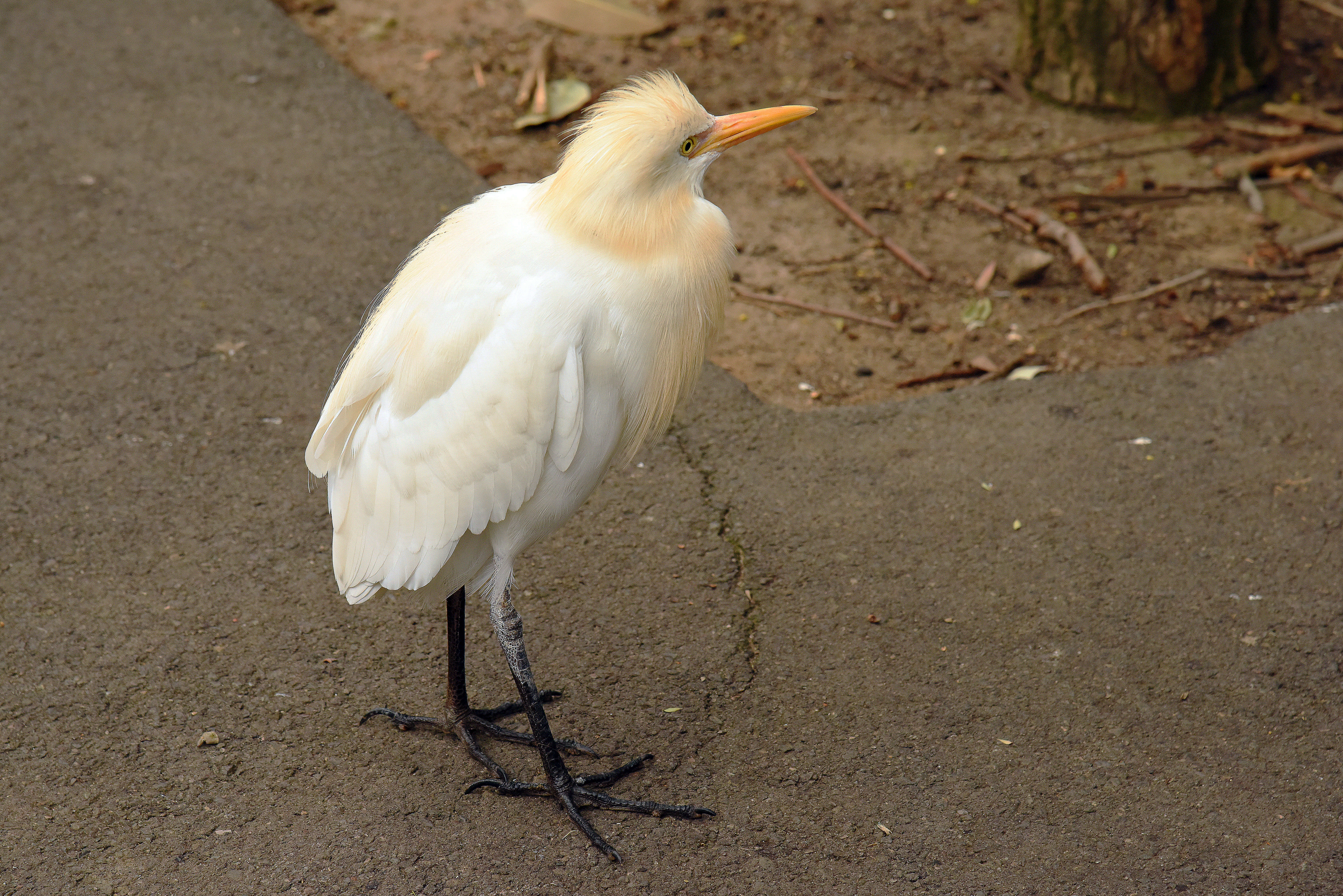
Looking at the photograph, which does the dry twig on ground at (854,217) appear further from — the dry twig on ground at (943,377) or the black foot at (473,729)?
the black foot at (473,729)

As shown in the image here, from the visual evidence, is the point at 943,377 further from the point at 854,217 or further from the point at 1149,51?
the point at 1149,51

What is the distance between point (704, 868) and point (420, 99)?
191 inches

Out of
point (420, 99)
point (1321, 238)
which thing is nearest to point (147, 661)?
point (420, 99)

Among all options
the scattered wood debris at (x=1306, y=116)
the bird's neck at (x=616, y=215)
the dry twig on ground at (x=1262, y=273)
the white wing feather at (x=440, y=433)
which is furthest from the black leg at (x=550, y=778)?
the scattered wood debris at (x=1306, y=116)

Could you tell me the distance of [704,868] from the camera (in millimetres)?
2805

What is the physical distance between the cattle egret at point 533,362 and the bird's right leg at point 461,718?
0.10 meters

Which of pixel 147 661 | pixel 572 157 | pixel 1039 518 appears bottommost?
pixel 147 661

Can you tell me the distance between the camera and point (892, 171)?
5.87 metres

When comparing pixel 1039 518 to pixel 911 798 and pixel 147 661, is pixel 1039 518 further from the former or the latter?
pixel 147 661

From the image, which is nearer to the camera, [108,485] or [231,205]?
[108,485]

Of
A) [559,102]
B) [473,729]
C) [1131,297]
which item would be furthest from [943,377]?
[559,102]

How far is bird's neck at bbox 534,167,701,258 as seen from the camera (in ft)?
8.60

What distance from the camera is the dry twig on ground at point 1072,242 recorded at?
16.6ft

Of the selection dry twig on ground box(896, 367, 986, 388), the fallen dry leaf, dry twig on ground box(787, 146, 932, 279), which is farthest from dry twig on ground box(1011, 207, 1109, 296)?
the fallen dry leaf
